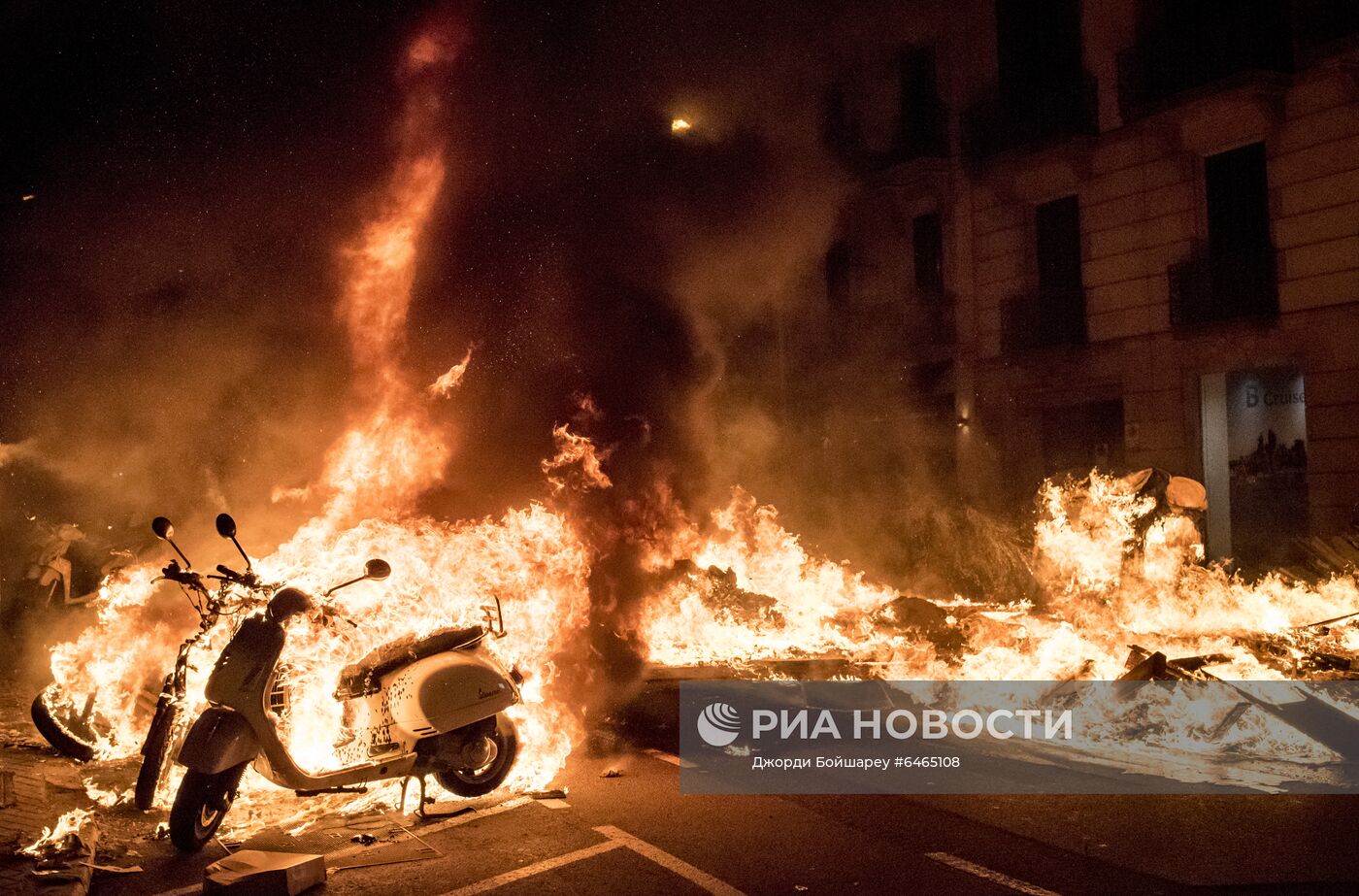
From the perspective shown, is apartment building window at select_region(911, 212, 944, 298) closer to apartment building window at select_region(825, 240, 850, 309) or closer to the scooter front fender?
apartment building window at select_region(825, 240, 850, 309)

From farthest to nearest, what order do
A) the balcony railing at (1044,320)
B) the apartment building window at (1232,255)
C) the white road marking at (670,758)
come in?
the balcony railing at (1044,320)
the apartment building window at (1232,255)
the white road marking at (670,758)

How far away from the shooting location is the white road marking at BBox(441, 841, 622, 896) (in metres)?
4.45

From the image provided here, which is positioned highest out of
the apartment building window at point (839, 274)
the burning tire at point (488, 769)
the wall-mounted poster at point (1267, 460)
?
the apartment building window at point (839, 274)

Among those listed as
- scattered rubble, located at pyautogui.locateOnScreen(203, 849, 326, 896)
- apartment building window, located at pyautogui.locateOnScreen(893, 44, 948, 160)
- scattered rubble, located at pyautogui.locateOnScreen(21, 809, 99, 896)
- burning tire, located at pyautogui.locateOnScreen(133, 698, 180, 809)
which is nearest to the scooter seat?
burning tire, located at pyautogui.locateOnScreen(133, 698, 180, 809)

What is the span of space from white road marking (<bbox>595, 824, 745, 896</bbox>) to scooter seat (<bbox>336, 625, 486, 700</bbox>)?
147 centimetres

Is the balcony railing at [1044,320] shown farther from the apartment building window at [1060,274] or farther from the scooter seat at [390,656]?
the scooter seat at [390,656]

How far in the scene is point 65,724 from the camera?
7043 millimetres

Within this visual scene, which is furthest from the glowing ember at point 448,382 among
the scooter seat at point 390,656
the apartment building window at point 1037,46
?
the apartment building window at point 1037,46

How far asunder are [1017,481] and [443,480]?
12363 mm

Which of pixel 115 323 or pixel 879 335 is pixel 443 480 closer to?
pixel 115 323

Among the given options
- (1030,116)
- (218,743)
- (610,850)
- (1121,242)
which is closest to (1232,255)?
(1121,242)

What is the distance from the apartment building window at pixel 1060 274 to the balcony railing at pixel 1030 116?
130cm

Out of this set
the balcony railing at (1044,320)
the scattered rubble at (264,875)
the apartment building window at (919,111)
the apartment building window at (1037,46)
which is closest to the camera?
the scattered rubble at (264,875)

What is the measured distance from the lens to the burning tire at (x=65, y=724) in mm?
7000
